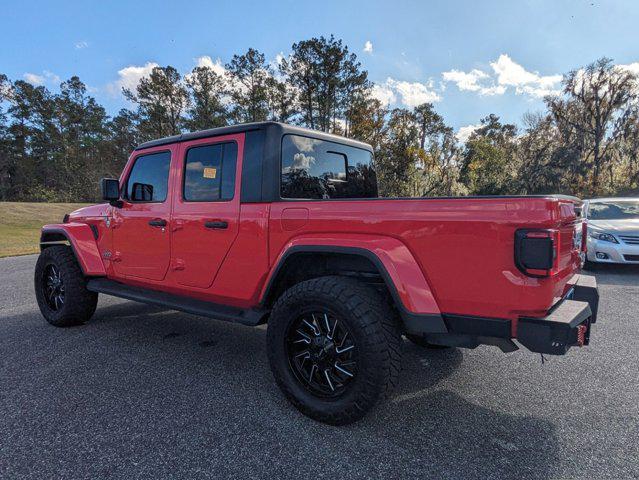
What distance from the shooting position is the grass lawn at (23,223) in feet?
38.6

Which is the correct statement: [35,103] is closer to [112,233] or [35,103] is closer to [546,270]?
[112,233]

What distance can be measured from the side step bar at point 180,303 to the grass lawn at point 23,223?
875 cm

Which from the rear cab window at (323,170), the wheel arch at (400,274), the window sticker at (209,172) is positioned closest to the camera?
the wheel arch at (400,274)

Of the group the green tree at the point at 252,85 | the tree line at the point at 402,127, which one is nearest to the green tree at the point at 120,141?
the tree line at the point at 402,127

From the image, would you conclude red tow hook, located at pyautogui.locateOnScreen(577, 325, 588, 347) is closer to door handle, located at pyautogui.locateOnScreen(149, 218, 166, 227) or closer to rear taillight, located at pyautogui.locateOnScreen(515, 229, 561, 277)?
rear taillight, located at pyautogui.locateOnScreen(515, 229, 561, 277)

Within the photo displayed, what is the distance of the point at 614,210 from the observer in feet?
26.2

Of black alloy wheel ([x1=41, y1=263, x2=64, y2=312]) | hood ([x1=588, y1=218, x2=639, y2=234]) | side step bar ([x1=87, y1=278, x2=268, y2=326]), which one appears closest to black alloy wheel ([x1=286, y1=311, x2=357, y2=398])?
side step bar ([x1=87, y1=278, x2=268, y2=326])

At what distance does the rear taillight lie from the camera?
176 cm

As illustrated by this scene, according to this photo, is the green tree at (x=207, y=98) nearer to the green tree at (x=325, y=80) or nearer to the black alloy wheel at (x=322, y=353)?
the green tree at (x=325, y=80)

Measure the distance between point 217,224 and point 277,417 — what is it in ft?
4.72

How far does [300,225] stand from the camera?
2479 millimetres

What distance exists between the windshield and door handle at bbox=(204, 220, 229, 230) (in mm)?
8312

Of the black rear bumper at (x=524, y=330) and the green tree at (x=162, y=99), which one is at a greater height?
the green tree at (x=162, y=99)

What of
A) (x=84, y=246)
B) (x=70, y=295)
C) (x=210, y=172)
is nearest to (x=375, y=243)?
(x=210, y=172)
